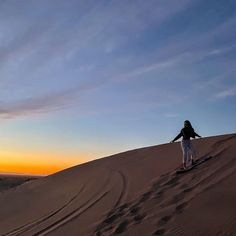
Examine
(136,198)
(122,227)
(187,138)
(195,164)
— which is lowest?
(122,227)

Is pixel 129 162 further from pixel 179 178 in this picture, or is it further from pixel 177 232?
pixel 177 232

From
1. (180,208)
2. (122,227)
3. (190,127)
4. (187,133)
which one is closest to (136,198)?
(122,227)

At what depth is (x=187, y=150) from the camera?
13.7 m

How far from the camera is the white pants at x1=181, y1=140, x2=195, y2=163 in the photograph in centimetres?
1360

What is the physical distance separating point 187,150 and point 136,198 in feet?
8.62

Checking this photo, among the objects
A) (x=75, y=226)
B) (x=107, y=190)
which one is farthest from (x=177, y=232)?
(x=107, y=190)

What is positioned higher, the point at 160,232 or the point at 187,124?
the point at 187,124

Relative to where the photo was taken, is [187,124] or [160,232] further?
[187,124]

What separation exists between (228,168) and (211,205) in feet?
9.04

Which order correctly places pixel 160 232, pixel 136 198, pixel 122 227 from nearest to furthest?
pixel 160 232, pixel 122 227, pixel 136 198

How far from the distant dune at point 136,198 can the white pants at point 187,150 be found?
66 centimetres

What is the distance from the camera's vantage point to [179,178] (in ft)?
41.5

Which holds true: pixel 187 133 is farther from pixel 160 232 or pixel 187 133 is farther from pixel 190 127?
pixel 160 232

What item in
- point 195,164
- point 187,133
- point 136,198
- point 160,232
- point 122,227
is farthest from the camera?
point 195,164
